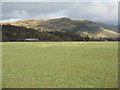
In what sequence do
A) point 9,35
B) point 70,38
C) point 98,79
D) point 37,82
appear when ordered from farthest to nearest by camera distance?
point 70,38
point 9,35
point 98,79
point 37,82

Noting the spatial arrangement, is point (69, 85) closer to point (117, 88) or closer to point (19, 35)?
point (117, 88)

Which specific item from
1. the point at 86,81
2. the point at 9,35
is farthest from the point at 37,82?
the point at 9,35

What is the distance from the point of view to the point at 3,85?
29.2 ft

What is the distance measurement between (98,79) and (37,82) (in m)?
3.69

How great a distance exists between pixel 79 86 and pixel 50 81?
180 cm

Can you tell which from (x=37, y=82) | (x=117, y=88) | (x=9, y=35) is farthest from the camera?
(x=9, y=35)

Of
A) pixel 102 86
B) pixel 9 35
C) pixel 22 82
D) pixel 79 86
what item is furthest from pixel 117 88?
pixel 9 35

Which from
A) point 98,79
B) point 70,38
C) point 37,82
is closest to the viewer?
point 37,82

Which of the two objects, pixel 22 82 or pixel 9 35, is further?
pixel 9 35

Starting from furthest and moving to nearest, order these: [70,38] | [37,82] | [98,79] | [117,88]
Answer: [70,38], [98,79], [37,82], [117,88]

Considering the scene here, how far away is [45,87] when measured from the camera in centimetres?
855

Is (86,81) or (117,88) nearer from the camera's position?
(117,88)

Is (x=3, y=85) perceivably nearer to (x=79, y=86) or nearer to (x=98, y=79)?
(x=79, y=86)

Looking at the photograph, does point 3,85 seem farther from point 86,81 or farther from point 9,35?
point 9,35
